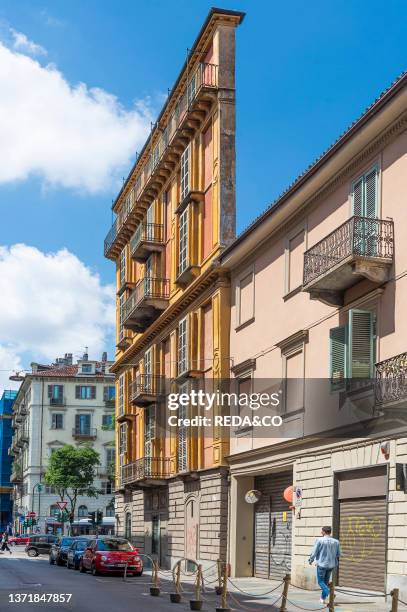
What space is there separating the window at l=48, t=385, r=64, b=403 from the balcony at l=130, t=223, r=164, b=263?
57409 mm

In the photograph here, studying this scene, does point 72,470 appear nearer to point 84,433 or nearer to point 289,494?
point 84,433

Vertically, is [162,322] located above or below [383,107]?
below

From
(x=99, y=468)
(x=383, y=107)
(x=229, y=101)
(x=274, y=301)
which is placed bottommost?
(x=99, y=468)

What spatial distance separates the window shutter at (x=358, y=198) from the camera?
25.8 meters

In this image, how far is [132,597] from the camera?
83.4 feet

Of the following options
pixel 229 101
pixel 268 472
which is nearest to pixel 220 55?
pixel 229 101

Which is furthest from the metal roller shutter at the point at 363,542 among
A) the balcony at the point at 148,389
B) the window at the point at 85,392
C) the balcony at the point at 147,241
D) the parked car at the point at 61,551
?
the window at the point at 85,392

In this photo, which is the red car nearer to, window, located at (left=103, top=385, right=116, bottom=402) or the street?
the street

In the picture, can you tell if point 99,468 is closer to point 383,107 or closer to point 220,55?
point 220,55

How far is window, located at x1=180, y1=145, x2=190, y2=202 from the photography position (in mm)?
41625

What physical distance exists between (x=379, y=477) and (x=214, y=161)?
17.2 m

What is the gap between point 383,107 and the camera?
23609mm

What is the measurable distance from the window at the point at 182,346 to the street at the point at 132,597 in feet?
28.5

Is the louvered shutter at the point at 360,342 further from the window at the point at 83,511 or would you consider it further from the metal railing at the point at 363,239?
the window at the point at 83,511
